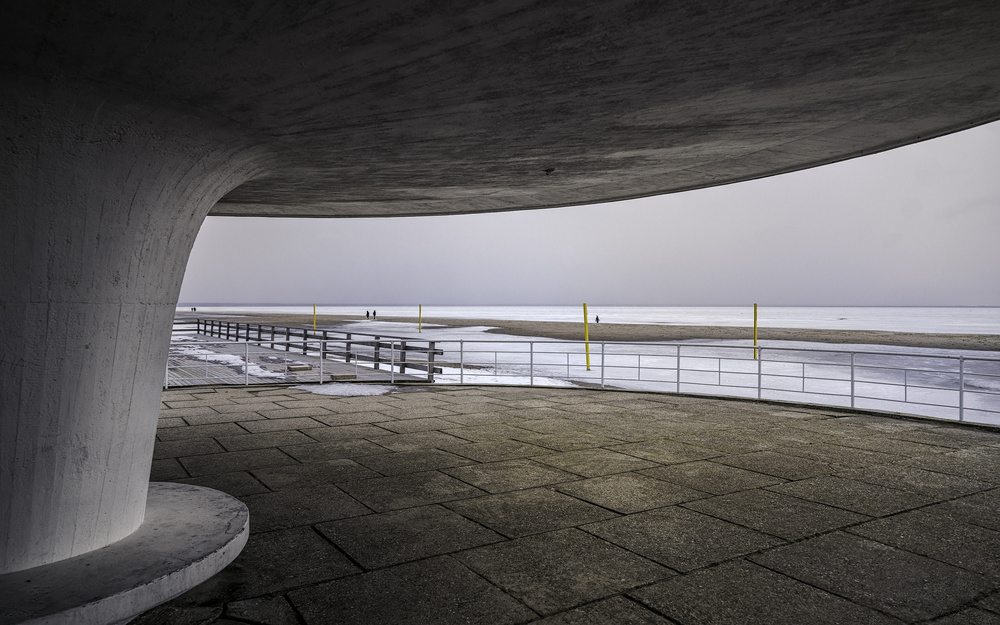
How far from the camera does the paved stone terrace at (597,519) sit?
3.55 meters

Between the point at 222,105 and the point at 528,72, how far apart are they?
1988mm

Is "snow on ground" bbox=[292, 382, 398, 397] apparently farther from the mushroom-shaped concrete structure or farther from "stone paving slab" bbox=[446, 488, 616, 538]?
the mushroom-shaped concrete structure

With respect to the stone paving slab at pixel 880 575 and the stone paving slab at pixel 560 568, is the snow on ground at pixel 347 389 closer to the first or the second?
the stone paving slab at pixel 560 568

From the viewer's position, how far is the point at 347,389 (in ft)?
42.6

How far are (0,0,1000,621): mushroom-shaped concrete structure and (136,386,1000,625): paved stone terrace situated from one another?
0.95m


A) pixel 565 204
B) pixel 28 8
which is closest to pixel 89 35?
pixel 28 8

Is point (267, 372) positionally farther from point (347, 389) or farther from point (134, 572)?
point (134, 572)

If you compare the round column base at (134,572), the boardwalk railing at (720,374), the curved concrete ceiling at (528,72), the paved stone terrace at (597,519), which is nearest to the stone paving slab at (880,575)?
the paved stone terrace at (597,519)

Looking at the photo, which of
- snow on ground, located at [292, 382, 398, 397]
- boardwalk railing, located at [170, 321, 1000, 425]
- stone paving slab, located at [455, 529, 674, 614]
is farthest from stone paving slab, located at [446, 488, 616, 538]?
snow on ground, located at [292, 382, 398, 397]

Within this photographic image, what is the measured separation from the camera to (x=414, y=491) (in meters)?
5.82

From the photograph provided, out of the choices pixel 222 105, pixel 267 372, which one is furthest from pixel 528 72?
pixel 267 372

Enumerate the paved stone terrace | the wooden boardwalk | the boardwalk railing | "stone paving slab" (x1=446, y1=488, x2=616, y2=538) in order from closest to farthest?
1. the paved stone terrace
2. "stone paving slab" (x1=446, y1=488, x2=616, y2=538)
3. the boardwalk railing
4. the wooden boardwalk

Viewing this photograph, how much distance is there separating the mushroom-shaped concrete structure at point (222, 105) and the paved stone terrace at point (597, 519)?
37.5 inches

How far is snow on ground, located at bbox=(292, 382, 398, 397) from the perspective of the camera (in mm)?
12400
